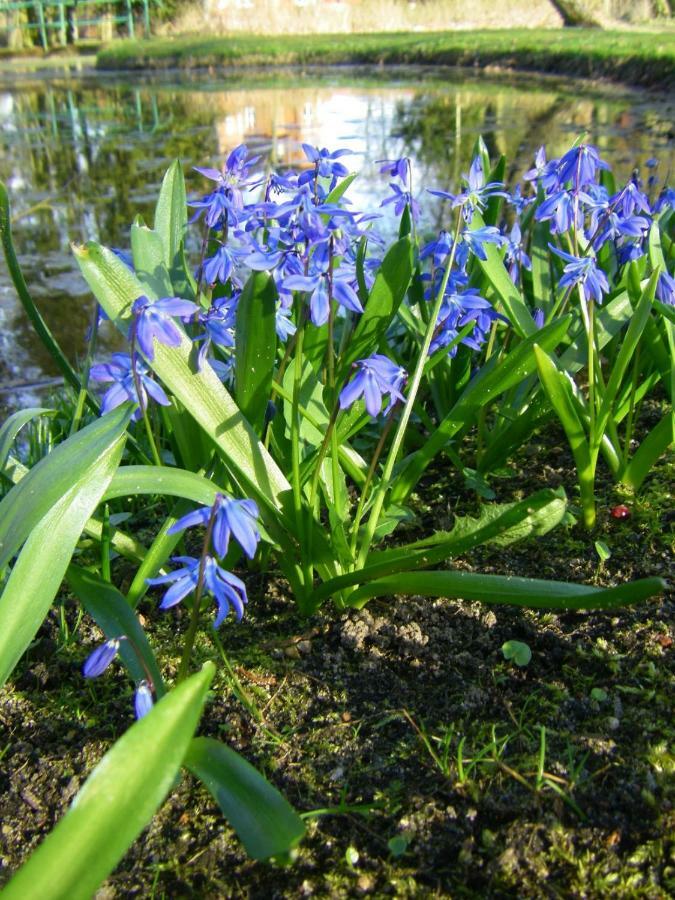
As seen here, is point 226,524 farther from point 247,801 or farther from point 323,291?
point 323,291

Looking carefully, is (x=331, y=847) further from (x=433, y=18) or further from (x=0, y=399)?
(x=433, y=18)

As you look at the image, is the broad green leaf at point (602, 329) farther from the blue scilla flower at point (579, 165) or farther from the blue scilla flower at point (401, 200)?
the blue scilla flower at point (401, 200)

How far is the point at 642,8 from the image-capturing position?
20219mm

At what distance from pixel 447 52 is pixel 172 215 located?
15616mm

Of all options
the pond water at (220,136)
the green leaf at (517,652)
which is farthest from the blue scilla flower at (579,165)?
the pond water at (220,136)

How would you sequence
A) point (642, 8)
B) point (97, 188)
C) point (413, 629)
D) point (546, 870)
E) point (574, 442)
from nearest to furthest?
point (546, 870) < point (413, 629) < point (574, 442) < point (97, 188) < point (642, 8)

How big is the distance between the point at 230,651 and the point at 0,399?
7.19 feet

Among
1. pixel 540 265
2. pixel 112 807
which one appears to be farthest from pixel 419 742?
pixel 540 265

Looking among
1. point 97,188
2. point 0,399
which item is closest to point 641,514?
point 0,399

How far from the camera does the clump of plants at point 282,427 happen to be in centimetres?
113

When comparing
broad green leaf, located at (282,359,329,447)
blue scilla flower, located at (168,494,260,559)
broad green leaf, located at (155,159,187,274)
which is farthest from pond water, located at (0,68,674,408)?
blue scilla flower, located at (168,494,260,559)

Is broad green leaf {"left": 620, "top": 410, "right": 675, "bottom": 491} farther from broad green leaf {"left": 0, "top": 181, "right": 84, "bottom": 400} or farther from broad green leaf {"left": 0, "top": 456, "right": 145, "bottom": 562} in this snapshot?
broad green leaf {"left": 0, "top": 181, "right": 84, "bottom": 400}

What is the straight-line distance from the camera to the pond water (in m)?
4.91

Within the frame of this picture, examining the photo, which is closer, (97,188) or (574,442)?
(574,442)
